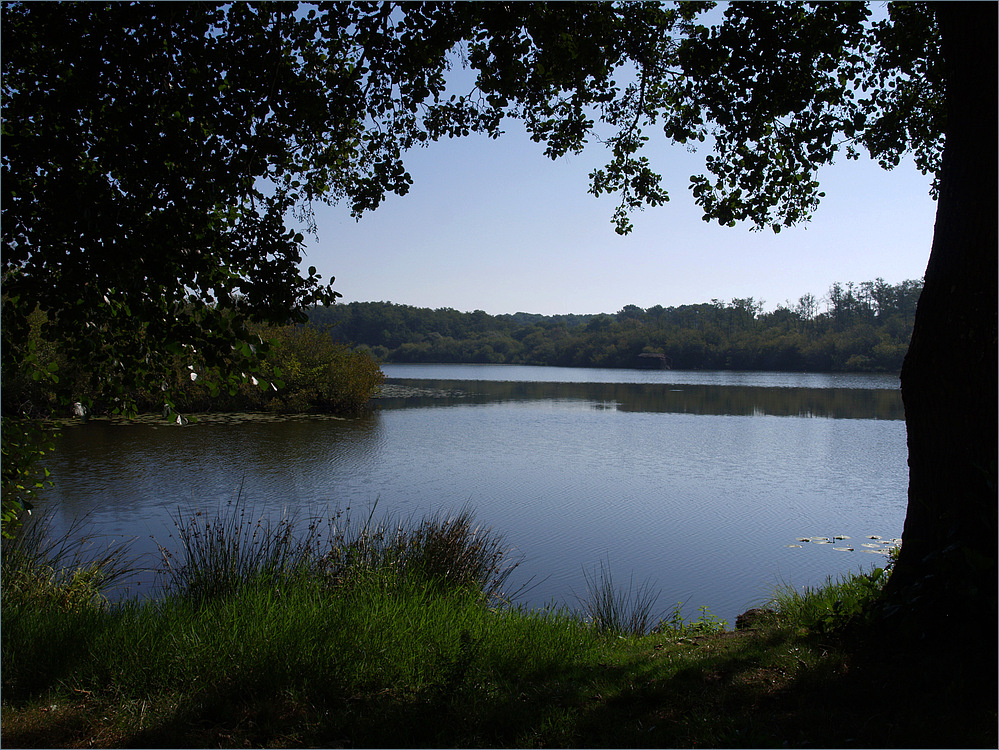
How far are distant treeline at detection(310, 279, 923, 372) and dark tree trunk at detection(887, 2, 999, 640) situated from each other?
57.2m

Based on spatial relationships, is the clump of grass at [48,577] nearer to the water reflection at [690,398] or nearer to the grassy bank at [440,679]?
the grassy bank at [440,679]

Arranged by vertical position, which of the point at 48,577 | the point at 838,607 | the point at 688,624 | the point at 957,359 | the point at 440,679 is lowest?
the point at 688,624

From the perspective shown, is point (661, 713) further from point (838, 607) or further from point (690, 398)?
point (690, 398)

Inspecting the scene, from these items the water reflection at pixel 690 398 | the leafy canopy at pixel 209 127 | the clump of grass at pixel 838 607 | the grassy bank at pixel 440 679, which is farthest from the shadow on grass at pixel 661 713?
the water reflection at pixel 690 398

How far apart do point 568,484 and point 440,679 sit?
360 inches

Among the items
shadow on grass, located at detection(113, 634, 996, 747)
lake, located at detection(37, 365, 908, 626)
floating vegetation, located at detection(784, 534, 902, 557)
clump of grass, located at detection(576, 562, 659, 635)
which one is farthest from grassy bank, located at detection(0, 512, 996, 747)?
floating vegetation, located at detection(784, 534, 902, 557)

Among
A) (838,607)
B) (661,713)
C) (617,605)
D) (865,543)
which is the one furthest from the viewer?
(865,543)

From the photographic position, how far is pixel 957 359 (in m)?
3.46

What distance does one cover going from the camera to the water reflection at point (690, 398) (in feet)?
89.1

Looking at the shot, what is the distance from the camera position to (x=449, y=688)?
3297 mm

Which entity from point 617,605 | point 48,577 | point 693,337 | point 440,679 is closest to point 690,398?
point 617,605

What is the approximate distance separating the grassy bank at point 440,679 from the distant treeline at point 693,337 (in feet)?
184

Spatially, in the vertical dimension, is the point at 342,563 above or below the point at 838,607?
below

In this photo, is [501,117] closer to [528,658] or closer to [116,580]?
[528,658]
